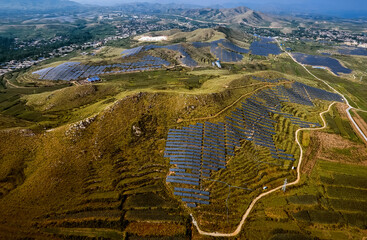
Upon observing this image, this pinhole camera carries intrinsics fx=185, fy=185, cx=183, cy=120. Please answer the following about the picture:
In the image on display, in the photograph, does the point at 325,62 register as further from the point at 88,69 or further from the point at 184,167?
the point at 88,69

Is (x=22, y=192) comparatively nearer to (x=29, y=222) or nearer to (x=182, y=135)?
(x=29, y=222)

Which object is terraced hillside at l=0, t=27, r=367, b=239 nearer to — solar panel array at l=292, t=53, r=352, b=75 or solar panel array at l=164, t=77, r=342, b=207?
solar panel array at l=164, t=77, r=342, b=207

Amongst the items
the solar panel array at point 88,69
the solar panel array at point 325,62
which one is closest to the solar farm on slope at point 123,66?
the solar panel array at point 88,69

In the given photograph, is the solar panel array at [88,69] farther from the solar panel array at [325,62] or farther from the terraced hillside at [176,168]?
the solar panel array at [325,62]

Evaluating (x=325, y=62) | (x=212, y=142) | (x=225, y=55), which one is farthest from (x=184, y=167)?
(x=325, y=62)

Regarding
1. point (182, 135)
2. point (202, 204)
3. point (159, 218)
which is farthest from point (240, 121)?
point (159, 218)

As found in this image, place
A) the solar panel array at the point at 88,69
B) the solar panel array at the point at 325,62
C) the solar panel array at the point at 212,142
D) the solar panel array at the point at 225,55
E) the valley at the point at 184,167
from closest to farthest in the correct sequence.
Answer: the valley at the point at 184,167 → the solar panel array at the point at 212,142 → the solar panel array at the point at 88,69 → the solar panel array at the point at 325,62 → the solar panel array at the point at 225,55
